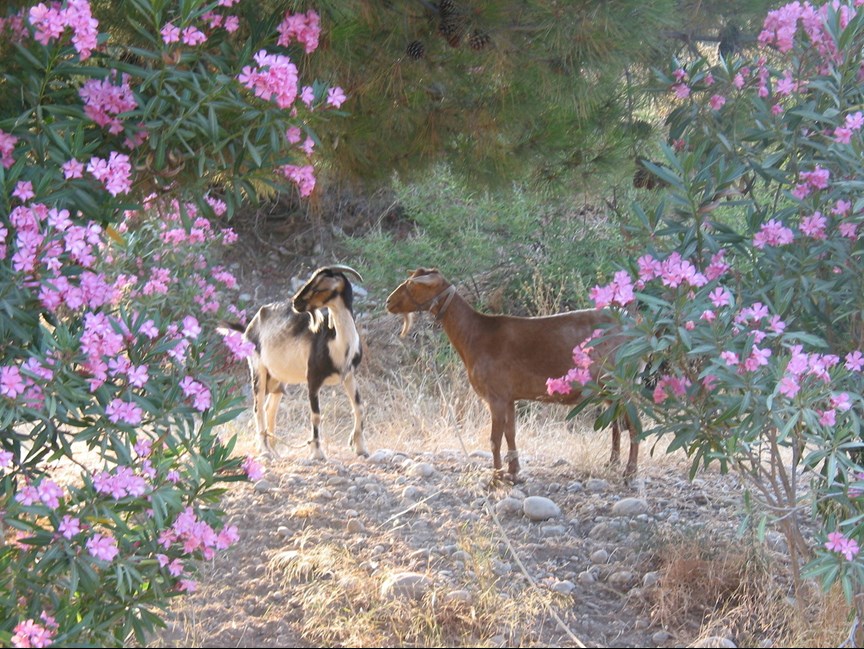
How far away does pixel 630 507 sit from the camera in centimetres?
559

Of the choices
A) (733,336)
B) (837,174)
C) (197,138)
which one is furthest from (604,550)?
(197,138)

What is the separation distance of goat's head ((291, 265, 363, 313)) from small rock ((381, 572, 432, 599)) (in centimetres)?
275

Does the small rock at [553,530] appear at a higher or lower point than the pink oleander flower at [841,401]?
lower

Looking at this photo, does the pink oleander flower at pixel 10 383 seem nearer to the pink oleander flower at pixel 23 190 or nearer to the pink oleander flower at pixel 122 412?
the pink oleander flower at pixel 122 412

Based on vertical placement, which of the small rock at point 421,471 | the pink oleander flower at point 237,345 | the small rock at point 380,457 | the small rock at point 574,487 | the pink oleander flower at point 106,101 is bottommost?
the small rock at point 574,487

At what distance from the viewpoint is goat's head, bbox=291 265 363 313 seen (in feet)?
21.8

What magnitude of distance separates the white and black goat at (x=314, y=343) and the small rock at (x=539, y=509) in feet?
5.74

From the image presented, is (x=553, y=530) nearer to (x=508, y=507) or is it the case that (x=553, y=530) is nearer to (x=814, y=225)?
(x=508, y=507)

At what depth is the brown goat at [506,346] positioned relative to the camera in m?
→ 6.03

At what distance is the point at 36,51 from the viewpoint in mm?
3383

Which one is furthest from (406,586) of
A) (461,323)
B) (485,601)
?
(461,323)

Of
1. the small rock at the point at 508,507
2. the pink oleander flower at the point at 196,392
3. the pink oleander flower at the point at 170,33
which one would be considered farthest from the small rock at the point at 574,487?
the pink oleander flower at the point at 170,33

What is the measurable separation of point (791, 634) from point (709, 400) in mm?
996

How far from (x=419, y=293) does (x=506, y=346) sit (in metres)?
0.61
